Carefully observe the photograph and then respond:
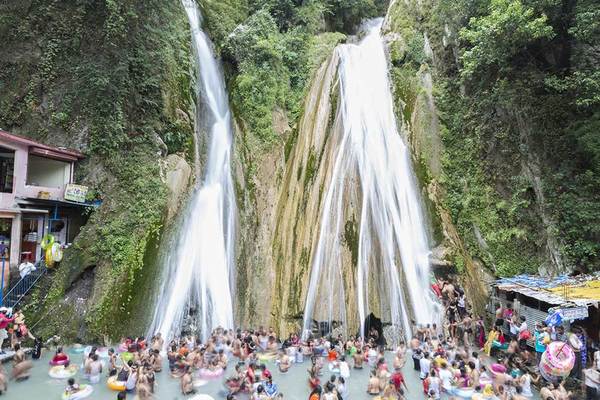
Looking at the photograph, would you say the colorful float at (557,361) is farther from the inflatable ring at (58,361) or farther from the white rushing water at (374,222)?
the inflatable ring at (58,361)

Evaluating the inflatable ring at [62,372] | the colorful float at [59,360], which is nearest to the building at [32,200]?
the colorful float at [59,360]

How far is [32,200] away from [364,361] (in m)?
13.8

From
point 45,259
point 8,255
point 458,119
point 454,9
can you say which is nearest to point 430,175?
point 458,119

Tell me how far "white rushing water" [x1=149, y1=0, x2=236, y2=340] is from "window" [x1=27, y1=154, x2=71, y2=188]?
5514mm

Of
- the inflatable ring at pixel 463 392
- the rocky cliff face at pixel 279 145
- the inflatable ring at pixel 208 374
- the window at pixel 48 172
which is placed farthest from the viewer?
the window at pixel 48 172

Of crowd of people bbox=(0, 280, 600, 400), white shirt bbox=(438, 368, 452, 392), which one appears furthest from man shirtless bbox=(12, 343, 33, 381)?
white shirt bbox=(438, 368, 452, 392)

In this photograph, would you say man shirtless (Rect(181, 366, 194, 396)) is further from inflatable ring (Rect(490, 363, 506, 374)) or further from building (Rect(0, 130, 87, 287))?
building (Rect(0, 130, 87, 287))

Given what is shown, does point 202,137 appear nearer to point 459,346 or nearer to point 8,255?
point 8,255

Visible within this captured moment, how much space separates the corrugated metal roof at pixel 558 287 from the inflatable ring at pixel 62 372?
13.4m

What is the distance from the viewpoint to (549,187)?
1548cm

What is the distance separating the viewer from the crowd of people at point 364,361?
32.1ft

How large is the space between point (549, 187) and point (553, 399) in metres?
9.39

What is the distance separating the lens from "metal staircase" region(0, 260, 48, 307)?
1351 centimetres

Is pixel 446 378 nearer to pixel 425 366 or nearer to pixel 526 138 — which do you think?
pixel 425 366
